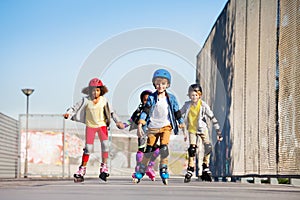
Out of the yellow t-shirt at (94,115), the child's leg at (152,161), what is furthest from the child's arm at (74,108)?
the child's leg at (152,161)

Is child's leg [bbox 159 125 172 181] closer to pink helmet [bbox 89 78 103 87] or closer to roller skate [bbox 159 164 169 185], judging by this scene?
roller skate [bbox 159 164 169 185]

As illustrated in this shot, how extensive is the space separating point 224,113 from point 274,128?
4.51 metres

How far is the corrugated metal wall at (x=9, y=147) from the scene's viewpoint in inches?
762

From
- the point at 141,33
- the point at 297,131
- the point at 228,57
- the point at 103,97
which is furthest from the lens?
the point at 228,57

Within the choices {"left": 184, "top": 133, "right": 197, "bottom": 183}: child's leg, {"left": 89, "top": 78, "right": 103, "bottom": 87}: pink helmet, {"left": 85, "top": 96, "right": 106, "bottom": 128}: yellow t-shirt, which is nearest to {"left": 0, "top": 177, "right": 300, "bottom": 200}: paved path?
{"left": 85, "top": 96, "right": 106, "bottom": 128}: yellow t-shirt

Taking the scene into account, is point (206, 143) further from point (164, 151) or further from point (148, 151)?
point (164, 151)

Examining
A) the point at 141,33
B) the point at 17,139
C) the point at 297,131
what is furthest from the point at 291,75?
the point at 17,139

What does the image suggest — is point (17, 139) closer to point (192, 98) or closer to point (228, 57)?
point (228, 57)

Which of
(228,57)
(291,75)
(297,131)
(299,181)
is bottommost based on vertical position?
(299,181)

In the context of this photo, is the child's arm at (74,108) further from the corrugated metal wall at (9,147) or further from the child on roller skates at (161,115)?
the corrugated metal wall at (9,147)

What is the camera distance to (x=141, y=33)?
42.4 ft

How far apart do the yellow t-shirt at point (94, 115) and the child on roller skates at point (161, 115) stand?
2.86ft

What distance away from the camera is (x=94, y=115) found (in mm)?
9984

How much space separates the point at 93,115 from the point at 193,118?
1.87 meters
